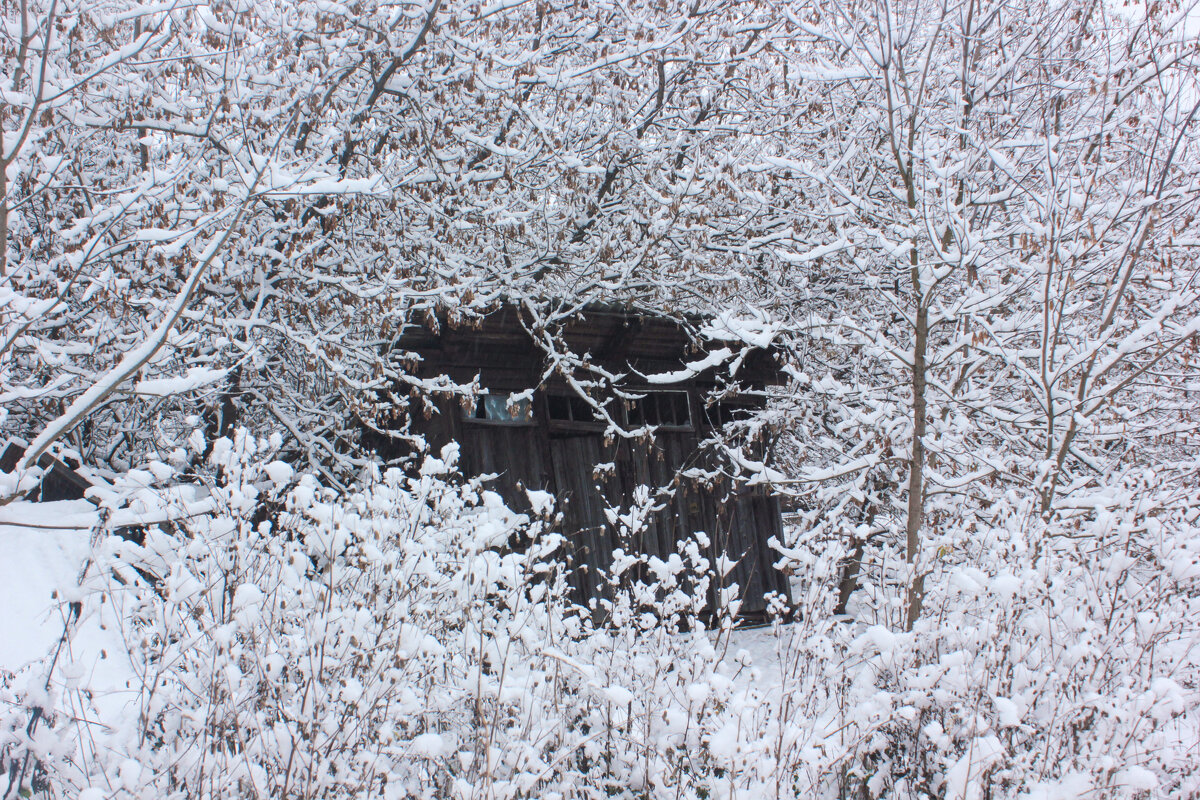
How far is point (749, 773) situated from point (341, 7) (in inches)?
247

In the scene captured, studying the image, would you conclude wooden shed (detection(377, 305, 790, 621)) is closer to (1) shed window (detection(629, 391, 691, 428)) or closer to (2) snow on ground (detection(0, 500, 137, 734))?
(1) shed window (detection(629, 391, 691, 428))

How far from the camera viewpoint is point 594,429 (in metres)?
8.77

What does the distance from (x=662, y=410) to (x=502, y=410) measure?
201 centimetres

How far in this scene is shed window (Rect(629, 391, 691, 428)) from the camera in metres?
9.33

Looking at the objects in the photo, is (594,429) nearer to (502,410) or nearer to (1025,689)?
(502,410)

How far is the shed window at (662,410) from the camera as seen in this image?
30.6 ft

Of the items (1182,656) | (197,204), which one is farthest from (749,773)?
(197,204)

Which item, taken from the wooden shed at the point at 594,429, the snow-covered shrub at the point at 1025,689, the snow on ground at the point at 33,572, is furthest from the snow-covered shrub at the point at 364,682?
the wooden shed at the point at 594,429

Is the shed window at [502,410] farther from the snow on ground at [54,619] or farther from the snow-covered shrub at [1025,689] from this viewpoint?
the snow-covered shrub at [1025,689]

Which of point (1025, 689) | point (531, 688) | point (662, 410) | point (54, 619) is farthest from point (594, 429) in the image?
point (54, 619)

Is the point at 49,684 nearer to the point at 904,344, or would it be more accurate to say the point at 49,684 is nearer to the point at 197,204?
the point at 197,204

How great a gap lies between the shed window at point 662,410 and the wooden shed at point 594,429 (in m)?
0.01

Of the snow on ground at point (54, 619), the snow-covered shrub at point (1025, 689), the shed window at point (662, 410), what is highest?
the shed window at point (662, 410)

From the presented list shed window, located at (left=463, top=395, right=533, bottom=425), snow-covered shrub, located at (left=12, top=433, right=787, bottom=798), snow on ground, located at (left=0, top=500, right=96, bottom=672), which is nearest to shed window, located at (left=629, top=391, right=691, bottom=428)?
shed window, located at (left=463, top=395, right=533, bottom=425)
